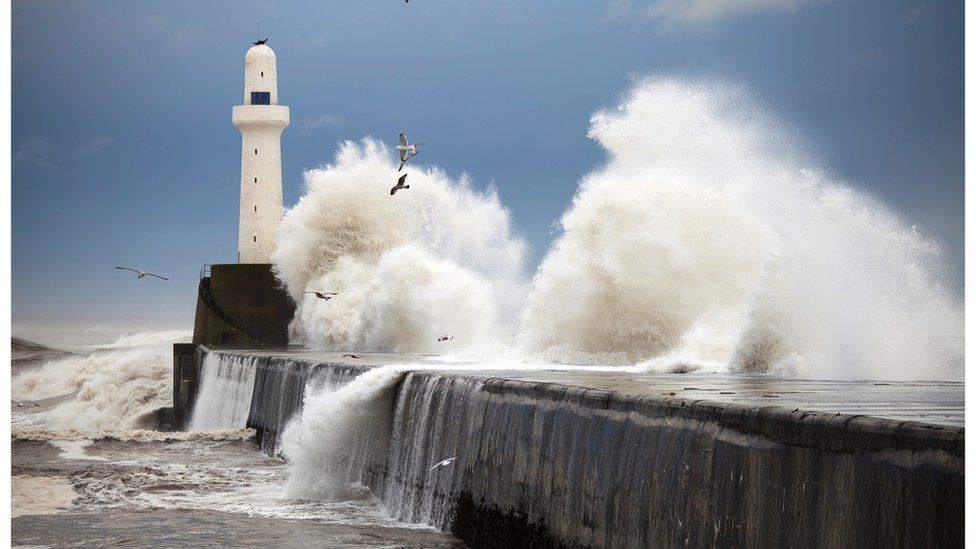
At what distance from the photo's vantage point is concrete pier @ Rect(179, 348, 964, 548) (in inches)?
161

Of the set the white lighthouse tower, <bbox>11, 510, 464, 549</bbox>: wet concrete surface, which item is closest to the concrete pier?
<bbox>11, 510, 464, 549</bbox>: wet concrete surface

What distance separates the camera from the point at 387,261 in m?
20.3

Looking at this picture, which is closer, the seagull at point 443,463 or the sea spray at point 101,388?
the seagull at point 443,463

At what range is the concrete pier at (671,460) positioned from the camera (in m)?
4.10

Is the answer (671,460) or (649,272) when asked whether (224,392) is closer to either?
(649,272)

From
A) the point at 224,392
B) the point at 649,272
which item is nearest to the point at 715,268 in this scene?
the point at 649,272

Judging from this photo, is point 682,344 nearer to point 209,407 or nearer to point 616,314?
point 616,314

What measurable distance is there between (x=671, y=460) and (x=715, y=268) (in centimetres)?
945

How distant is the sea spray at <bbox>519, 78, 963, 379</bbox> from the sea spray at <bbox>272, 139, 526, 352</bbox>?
3.37 meters

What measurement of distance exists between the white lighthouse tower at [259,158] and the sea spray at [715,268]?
9.34m

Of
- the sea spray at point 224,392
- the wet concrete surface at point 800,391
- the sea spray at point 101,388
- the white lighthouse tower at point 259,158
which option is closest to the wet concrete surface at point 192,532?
the wet concrete surface at point 800,391

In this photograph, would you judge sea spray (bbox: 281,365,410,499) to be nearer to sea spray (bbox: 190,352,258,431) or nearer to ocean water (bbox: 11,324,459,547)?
ocean water (bbox: 11,324,459,547)

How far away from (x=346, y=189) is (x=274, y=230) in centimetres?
185

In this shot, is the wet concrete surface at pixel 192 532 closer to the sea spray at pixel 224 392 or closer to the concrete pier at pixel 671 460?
the concrete pier at pixel 671 460
